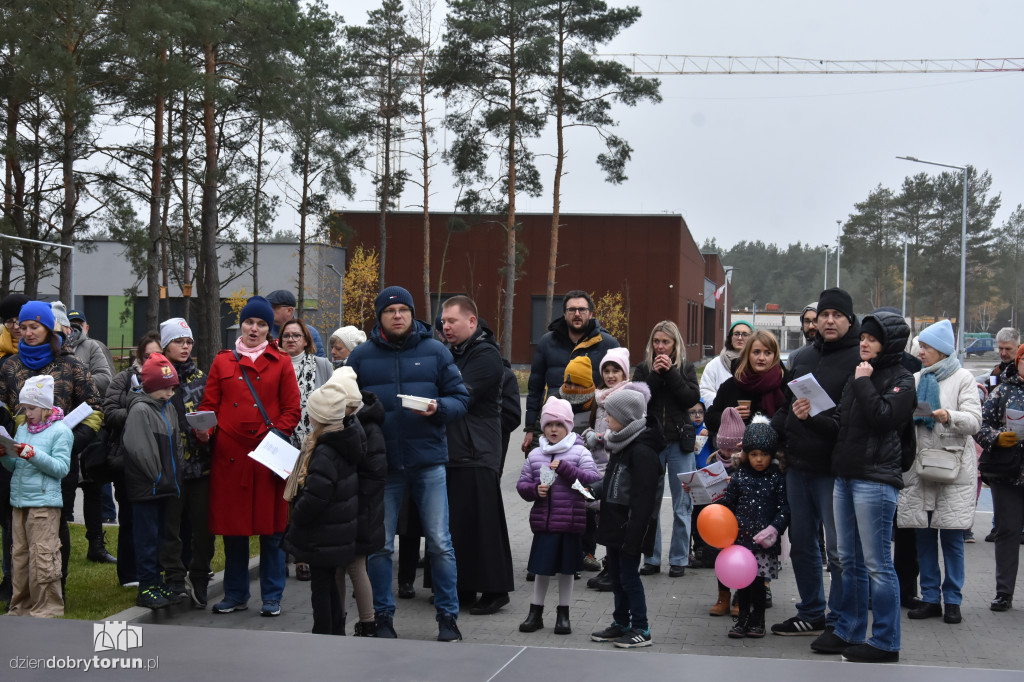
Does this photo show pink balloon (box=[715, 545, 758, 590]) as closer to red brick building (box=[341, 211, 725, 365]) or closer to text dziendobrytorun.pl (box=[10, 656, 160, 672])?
text dziendobrytorun.pl (box=[10, 656, 160, 672])

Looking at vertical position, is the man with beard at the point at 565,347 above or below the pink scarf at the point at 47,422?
above

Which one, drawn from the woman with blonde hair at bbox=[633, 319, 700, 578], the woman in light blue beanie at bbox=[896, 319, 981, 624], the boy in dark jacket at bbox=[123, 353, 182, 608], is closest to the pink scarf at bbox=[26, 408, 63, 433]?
the boy in dark jacket at bbox=[123, 353, 182, 608]

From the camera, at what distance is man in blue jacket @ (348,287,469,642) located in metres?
6.31

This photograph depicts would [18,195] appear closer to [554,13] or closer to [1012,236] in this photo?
[554,13]

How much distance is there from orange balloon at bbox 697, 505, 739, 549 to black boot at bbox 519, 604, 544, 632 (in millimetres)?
1181

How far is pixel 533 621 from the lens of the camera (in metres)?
6.62

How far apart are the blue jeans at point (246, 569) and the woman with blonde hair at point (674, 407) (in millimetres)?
2768

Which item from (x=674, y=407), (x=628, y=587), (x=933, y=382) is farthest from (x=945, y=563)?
(x=628, y=587)

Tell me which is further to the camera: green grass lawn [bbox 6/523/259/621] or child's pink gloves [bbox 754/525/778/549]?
green grass lawn [bbox 6/523/259/621]

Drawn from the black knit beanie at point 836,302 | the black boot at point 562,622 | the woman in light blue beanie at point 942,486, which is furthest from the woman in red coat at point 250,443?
the woman in light blue beanie at point 942,486

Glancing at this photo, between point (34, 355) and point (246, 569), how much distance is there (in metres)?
2.03

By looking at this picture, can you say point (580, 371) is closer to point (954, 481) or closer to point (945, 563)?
point (954, 481)

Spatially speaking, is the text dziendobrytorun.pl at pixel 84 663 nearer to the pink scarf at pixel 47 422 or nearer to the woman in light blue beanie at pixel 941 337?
the pink scarf at pixel 47 422

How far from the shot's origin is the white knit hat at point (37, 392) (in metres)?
6.32
